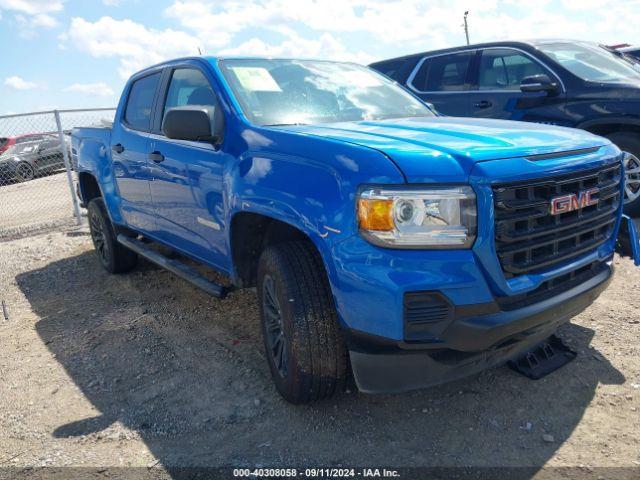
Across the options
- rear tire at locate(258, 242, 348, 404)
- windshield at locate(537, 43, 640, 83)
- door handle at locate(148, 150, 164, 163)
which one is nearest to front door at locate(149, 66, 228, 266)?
door handle at locate(148, 150, 164, 163)

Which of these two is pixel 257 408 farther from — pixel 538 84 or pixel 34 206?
pixel 34 206

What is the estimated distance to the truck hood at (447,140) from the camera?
219 cm

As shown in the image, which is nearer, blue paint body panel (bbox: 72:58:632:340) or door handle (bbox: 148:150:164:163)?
blue paint body panel (bbox: 72:58:632:340)

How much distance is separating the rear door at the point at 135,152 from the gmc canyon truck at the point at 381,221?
72 centimetres

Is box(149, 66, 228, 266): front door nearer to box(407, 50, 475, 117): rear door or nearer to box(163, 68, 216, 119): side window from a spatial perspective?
box(163, 68, 216, 119): side window

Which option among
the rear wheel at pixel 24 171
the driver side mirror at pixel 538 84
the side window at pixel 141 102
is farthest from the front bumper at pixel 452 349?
the rear wheel at pixel 24 171

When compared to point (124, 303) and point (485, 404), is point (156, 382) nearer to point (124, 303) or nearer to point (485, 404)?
point (124, 303)

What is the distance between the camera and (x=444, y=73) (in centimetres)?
658

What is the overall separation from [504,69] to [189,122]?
4277mm

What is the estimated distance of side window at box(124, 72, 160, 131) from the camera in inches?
174

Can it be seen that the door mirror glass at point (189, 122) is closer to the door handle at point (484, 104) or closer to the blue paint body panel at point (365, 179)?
the blue paint body panel at point (365, 179)

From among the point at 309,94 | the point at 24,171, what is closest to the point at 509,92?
the point at 309,94

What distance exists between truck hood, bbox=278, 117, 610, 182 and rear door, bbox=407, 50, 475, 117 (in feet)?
10.9

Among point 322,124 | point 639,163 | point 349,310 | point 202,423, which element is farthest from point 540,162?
point 639,163
